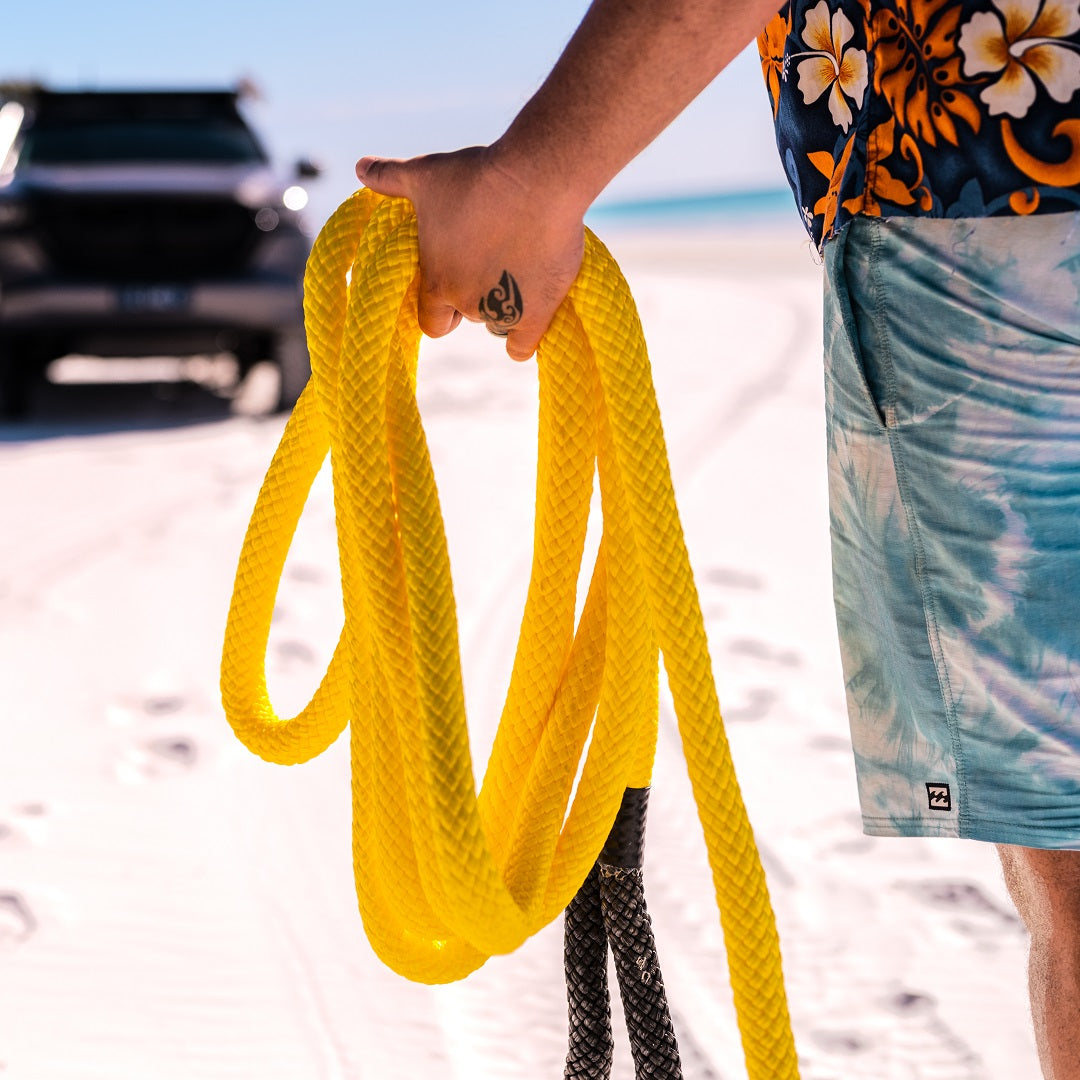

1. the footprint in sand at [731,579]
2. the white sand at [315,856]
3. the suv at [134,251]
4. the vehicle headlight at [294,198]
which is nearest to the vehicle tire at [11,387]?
the suv at [134,251]

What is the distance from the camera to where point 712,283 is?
1221 cm

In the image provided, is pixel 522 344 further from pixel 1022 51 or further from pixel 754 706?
pixel 754 706

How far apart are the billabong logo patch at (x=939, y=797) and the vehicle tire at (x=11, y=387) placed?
503 centimetres

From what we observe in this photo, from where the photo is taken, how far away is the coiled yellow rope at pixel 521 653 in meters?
1.10

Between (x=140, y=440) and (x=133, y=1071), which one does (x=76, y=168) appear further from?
(x=133, y=1071)

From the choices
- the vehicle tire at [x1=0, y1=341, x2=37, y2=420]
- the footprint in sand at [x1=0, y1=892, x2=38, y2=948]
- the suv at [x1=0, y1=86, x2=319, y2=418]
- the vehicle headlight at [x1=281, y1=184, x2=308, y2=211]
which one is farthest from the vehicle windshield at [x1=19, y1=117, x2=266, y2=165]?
the footprint in sand at [x1=0, y1=892, x2=38, y2=948]

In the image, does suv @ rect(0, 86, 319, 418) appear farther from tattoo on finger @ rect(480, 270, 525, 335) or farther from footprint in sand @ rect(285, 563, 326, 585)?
tattoo on finger @ rect(480, 270, 525, 335)

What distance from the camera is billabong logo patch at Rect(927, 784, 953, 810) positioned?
3.92ft

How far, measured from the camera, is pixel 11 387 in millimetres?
5473

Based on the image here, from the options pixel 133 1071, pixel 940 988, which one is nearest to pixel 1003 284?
pixel 940 988

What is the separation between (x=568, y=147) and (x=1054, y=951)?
86 centimetres

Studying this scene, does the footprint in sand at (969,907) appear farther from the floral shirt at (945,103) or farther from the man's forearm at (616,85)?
the man's forearm at (616,85)

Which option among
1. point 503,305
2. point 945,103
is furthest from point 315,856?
point 945,103

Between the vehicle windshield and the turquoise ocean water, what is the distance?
23.8m
